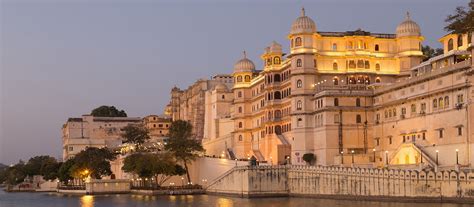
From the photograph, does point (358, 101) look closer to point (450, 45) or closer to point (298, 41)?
point (298, 41)

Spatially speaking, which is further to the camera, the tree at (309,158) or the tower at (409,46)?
the tower at (409,46)

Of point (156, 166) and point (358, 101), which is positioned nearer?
point (358, 101)

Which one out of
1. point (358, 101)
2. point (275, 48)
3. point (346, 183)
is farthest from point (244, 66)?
point (346, 183)

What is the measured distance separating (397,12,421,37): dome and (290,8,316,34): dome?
1097 centimetres

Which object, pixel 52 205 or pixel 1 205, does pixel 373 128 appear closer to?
pixel 52 205

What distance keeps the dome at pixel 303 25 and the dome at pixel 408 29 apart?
432 inches

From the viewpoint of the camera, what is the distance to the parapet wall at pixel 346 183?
63812 mm

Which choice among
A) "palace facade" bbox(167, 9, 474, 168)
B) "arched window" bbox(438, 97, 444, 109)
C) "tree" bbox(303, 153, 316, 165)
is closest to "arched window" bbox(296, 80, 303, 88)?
"palace facade" bbox(167, 9, 474, 168)

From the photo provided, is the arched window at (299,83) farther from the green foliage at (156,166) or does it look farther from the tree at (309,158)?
the green foliage at (156,166)

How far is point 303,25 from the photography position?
91938 millimetres

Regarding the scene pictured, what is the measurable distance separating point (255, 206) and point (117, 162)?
6598 cm

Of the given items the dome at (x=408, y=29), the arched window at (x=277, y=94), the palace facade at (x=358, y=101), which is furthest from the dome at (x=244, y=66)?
the dome at (x=408, y=29)

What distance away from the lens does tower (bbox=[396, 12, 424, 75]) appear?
95250mm

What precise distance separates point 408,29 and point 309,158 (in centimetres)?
1949
